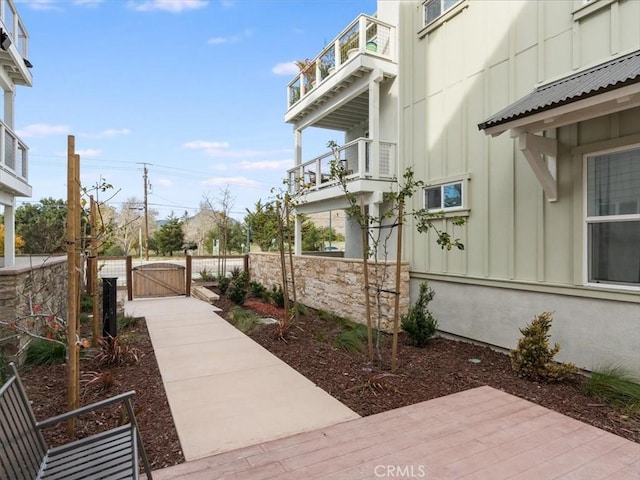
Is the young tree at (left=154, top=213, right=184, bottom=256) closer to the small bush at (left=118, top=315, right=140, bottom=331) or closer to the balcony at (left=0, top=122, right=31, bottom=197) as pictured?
the balcony at (left=0, top=122, right=31, bottom=197)

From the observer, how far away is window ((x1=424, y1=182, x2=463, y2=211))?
6641mm

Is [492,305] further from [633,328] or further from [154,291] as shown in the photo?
[154,291]

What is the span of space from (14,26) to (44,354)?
9825 millimetres

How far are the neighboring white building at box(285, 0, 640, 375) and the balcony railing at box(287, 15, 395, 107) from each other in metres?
1.41

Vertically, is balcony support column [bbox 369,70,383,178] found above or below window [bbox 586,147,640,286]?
above

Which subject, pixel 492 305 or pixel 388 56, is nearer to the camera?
pixel 492 305

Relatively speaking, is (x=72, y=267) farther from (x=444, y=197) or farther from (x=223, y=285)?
(x=223, y=285)

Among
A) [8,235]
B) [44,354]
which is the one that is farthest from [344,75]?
[8,235]

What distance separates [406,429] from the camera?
11.1ft

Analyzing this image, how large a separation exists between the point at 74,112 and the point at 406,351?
21460mm

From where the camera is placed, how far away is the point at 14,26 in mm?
9883

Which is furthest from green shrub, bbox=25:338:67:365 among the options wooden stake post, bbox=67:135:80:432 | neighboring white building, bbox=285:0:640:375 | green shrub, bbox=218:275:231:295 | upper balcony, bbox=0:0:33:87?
upper balcony, bbox=0:0:33:87

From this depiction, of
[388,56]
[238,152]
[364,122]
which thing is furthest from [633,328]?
[238,152]

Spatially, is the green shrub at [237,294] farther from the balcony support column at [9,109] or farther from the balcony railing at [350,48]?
the balcony support column at [9,109]
